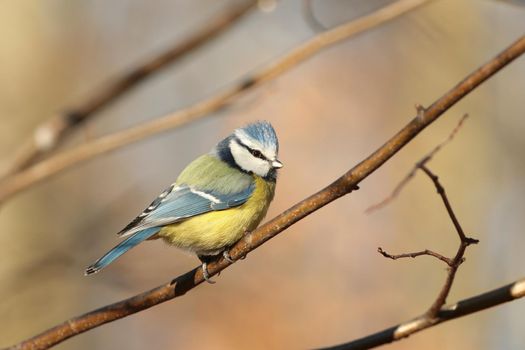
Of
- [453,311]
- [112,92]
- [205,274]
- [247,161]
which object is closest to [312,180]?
[112,92]

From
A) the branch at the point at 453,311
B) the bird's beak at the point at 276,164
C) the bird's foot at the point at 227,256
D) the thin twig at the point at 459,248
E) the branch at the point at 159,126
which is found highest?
the branch at the point at 159,126

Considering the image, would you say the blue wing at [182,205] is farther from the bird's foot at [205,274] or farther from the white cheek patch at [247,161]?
the bird's foot at [205,274]

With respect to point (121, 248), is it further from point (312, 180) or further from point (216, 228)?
point (312, 180)

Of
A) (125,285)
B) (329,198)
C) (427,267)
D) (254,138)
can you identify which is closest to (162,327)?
(427,267)

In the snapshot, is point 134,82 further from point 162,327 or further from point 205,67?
point 205,67

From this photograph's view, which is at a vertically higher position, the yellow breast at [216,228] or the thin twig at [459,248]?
the yellow breast at [216,228]

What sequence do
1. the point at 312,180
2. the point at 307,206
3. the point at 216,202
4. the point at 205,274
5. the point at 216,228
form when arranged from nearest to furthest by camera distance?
the point at 307,206 < the point at 205,274 < the point at 216,228 < the point at 216,202 < the point at 312,180

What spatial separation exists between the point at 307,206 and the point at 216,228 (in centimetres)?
84

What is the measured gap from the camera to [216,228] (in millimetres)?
2627

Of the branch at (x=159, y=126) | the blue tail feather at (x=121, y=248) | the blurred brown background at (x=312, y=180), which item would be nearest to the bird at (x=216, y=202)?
the blue tail feather at (x=121, y=248)

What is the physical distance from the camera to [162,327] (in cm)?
600

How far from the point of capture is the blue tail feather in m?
2.40

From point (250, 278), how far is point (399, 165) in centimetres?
145

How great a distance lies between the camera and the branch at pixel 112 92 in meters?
3.35
